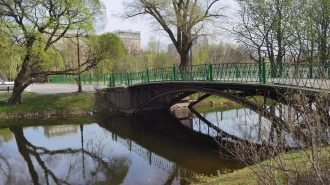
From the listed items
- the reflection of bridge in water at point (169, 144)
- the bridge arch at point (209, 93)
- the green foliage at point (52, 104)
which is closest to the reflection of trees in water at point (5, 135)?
the green foliage at point (52, 104)

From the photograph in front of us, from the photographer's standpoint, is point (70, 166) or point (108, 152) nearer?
point (70, 166)

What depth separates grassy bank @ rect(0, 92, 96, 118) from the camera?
67.6 ft

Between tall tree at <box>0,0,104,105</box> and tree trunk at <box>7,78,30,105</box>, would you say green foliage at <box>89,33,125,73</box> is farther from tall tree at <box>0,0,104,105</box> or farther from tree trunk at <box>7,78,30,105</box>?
tree trunk at <box>7,78,30,105</box>

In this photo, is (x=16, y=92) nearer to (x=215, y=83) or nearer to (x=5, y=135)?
(x=5, y=135)

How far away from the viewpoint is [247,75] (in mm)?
11289

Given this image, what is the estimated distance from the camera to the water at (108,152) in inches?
359

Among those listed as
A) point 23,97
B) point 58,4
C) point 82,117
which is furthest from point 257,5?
point 23,97

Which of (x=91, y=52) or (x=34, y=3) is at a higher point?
(x=34, y=3)

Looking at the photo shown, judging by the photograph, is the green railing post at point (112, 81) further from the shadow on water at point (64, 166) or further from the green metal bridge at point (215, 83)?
the shadow on water at point (64, 166)

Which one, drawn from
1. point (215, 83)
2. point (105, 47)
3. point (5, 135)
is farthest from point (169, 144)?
point (105, 47)

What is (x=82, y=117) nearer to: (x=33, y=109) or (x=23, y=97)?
(x=33, y=109)

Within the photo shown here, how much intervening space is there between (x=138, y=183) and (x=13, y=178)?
3958mm

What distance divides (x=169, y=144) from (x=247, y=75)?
175 inches

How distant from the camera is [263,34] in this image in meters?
19.1
